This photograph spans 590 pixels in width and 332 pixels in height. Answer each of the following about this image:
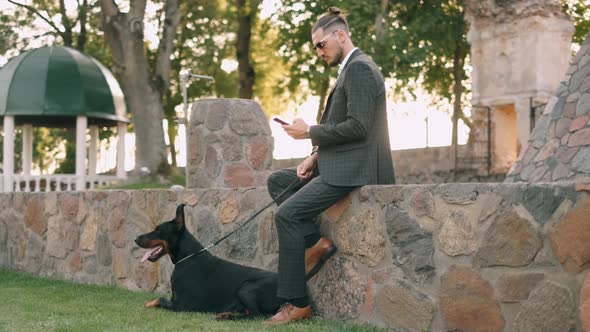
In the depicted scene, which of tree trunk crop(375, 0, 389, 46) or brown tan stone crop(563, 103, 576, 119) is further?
tree trunk crop(375, 0, 389, 46)

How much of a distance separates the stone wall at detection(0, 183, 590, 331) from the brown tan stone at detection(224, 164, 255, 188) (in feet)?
7.66

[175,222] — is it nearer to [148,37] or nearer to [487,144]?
[487,144]

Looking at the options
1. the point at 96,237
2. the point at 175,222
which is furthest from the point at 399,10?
the point at 175,222

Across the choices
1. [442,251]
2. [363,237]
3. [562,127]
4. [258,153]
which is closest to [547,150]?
[562,127]

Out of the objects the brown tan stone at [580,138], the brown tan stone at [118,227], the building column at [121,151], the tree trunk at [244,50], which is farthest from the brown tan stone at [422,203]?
the tree trunk at [244,50]

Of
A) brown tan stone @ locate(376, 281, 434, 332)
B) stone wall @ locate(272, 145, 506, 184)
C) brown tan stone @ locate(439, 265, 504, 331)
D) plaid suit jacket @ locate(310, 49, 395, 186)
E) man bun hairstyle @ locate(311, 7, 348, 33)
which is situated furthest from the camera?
stone wall @ locate(272, 145, 506, 184)

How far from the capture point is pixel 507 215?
16.4ft

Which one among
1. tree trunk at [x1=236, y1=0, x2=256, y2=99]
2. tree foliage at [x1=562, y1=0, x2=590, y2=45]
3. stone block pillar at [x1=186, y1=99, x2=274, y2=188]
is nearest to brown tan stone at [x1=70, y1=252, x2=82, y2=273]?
stone block pillar at [x1=186, y1=99, x2=274, y2=188]

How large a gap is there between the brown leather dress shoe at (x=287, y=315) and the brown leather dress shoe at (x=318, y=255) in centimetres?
25

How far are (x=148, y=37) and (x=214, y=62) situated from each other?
299 centimetres

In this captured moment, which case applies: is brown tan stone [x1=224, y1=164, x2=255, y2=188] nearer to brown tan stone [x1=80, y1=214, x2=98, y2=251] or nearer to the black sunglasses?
brown tan stone [x1=80, y1=214, x2=98, y2=251]

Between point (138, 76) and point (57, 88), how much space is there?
192 cm

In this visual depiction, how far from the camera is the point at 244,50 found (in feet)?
94.1

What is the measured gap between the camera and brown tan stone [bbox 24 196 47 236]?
417 inches
